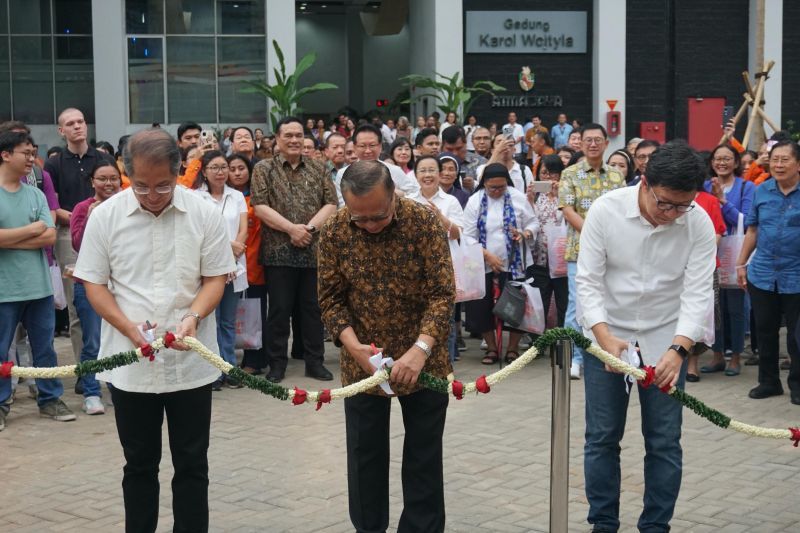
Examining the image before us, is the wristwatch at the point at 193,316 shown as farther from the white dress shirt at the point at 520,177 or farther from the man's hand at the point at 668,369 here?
the white dress shirt at the point at 520,177

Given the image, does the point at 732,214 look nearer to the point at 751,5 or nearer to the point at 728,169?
the point at 728,169

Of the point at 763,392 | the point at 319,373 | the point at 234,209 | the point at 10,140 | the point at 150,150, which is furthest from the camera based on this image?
the point at 319,373

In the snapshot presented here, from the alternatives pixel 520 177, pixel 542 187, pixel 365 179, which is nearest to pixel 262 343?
pixel 542 187

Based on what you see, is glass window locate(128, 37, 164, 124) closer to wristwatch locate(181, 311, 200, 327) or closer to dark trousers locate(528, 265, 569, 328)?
dark trousers locate(528, 265, 569, 328)

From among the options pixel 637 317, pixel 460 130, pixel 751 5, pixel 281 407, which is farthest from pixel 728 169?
pixel 751 5

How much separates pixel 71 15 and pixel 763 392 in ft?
84.1

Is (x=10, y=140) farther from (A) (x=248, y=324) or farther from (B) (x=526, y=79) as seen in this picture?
(B) (x=526, y=79)

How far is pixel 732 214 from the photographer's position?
10.3 metres

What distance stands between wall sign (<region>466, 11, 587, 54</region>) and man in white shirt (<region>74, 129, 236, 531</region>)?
26.3m

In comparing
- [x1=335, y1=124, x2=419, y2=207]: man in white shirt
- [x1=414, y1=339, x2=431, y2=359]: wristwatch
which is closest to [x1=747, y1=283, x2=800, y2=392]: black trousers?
[x1=335, y1=124, x2=419, y2=207]: man in white shirt

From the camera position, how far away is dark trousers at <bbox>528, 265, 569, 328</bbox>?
10672 millimetres

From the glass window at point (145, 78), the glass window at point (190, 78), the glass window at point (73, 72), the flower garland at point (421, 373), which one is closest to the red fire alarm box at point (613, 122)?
the glass window at point (190, 78)

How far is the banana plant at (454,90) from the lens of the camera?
2795cm

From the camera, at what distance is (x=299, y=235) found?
9.52 meters
